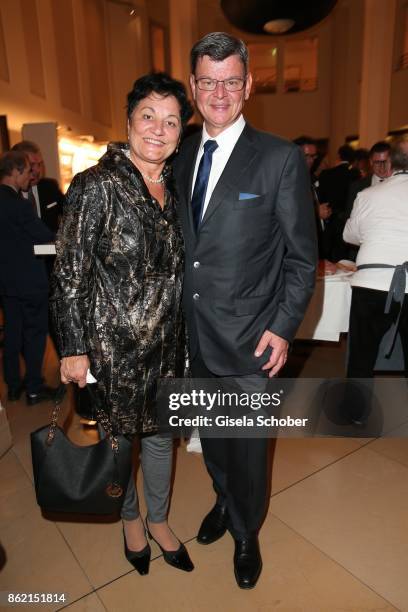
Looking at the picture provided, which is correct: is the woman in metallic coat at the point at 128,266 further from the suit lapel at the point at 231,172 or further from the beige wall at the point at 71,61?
the beige wall at the point at 71,61

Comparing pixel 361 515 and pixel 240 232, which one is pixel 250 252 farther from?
pixel 361 515

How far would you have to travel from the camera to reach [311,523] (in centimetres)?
183

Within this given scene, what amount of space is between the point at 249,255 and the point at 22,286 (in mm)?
1945

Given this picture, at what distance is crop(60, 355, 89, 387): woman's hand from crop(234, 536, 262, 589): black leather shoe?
901 millimetres

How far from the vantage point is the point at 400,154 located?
86.0 inches

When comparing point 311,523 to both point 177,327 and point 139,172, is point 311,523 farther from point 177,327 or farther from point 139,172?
point 139,172

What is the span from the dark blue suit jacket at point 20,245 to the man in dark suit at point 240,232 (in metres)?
1.50

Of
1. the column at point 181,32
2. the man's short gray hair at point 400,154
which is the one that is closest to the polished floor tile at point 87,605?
the man's short gray hair at point 400,154

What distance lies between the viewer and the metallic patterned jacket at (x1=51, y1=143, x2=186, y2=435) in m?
1.24

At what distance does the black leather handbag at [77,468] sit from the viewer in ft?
4.26

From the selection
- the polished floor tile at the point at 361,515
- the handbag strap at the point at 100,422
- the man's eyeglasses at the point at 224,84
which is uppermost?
the man's eyeglasses at the point at 224,84

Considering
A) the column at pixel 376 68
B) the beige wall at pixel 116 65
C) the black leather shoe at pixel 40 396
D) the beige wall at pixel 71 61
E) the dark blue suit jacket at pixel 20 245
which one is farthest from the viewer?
the column at pixel 376 68

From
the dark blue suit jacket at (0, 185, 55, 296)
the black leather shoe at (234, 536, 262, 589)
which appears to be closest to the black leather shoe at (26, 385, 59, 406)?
the dark blue suit jacket at (0, 185, 55, 296)

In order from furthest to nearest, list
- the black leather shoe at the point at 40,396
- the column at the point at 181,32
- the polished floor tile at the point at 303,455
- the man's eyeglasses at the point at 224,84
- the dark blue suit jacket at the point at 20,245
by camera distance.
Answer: the column at the point at 181,32 < the black leather shoe at the point at 40,396 < the dark blue suit jacket at the point at 20,245 < the polished floor tile at the point at 303,455 < the man's eyeglasses at the point at 224,84
